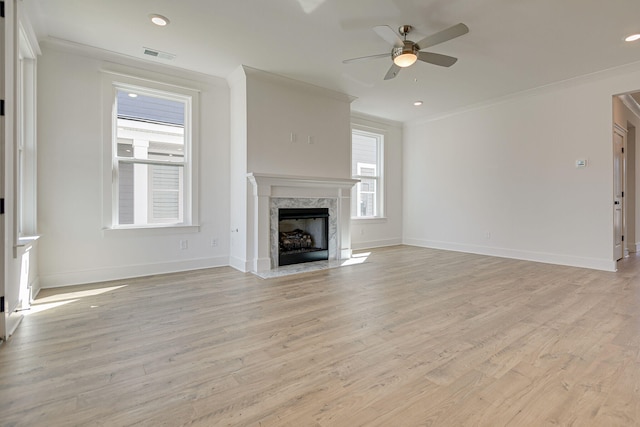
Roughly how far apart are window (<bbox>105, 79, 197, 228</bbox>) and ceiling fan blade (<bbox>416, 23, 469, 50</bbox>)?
314 centimetres

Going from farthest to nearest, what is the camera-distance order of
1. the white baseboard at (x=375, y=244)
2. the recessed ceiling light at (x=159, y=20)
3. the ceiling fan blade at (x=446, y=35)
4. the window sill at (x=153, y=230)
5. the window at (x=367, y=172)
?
the window at (x=367, y=172) → the white baseboard at (x=375, y=244) → the window sill at (x=153, y=230) → the recessed ceiling light at (x=159, y=20) → the ceiling fan blade at (x=446, y=35)

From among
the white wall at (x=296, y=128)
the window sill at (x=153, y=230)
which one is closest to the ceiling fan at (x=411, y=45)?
the white wall at (x=296, y=128)

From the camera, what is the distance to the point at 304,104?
486 cm

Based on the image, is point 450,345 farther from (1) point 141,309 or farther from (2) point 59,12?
(2) point 59,12

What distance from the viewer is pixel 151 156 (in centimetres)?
417

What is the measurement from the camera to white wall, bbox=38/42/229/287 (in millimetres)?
3502

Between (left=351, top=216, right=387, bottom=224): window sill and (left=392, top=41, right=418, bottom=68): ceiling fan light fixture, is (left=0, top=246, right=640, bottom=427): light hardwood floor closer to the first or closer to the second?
(left=392, top=41, right=418, bottom=68): ceiling fan light fixture

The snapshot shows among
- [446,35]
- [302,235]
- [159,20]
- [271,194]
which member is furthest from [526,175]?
[159,20]

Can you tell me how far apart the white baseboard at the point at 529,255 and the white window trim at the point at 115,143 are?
15.6 feet

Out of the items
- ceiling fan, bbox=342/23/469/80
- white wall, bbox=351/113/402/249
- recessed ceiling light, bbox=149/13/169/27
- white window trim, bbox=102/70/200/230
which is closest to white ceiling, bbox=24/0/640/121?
recessed ceiling light, bbox=149/13/169/27

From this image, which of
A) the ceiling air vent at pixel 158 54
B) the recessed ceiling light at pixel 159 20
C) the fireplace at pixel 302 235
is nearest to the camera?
the recessed ceiling light at pixel 159 20

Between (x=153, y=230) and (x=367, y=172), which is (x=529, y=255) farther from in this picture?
(x=153, y=230)

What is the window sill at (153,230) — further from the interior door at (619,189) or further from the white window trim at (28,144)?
the interior door at (619,189)

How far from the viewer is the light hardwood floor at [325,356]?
1.46 metres
